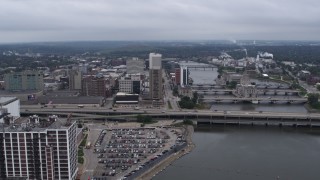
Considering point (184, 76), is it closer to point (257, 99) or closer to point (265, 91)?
point (265, 91)

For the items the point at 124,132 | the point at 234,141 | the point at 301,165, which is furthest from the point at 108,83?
the point at 301,165

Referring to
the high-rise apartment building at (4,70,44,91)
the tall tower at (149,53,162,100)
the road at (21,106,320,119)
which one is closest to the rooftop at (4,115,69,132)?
the road at (21,106,320,119)

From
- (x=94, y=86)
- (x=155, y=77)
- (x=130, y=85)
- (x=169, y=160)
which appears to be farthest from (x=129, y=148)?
(x=130, y=85)

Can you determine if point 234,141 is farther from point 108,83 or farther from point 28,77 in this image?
point 28,77

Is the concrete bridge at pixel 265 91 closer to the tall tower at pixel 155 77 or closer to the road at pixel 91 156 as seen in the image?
the tall tower at pixel 155 77

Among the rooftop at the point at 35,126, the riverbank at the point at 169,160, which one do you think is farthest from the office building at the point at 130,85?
the rooftop at the point at 35,126

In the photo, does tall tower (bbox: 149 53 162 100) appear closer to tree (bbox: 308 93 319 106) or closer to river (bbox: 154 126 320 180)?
river (bbox: 154 126 320 180)
